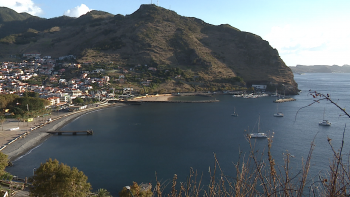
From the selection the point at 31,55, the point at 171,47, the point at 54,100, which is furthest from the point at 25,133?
the point at 31,55

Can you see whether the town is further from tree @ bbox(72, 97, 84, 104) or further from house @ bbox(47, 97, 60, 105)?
tree @ bbox(72, 97, 84, 104)

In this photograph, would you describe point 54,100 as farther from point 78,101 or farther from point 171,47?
point 171,47

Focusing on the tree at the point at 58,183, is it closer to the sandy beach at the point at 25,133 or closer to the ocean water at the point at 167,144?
the ocean water at the point at 167,144

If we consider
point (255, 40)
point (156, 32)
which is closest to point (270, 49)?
point (255, 40)

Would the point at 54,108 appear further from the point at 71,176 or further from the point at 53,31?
the point at 53,31

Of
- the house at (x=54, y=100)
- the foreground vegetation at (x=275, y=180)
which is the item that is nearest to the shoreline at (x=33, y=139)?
the house at (x=54, y=100)

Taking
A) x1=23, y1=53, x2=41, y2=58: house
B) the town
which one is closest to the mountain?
x1=23, y1=53, x2=41, y2=58: house
